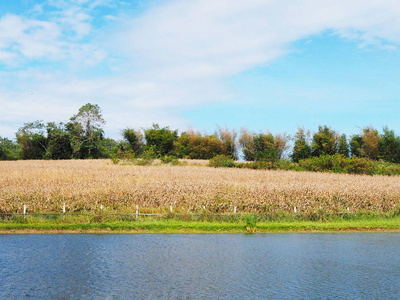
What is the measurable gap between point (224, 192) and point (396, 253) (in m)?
13.0

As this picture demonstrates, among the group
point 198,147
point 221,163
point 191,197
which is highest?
point 198,147

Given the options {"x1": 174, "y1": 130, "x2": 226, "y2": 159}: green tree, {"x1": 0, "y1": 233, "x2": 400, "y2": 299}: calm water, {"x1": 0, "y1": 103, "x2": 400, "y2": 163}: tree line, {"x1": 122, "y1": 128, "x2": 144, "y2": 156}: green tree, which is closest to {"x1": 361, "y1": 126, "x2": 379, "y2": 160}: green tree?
{"x1": 0, "y1": 103, "x2": 400, "y2": 163}: tree line

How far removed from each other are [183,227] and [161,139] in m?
54.0

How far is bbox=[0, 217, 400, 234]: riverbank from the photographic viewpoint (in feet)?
76.6

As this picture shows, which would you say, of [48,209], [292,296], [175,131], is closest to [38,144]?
[175,131]

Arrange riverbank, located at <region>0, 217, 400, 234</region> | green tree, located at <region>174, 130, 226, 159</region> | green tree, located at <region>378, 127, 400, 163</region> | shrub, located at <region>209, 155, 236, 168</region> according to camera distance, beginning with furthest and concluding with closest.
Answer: green tree, located at <region>174, 130, 226, 159</region> < green tree, located at <region>378, 127, 400, 163</region> < shrub, located at <region>209, 155, 236, 168</region> < riverbank, located at <region>0, 217, 400, 234</region>

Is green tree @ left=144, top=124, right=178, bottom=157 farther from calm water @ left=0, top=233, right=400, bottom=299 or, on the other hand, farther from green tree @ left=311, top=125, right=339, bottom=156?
calm water @ left=0, top=233, right=400, bottom=299

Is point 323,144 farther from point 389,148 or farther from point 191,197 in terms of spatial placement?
point 191,197

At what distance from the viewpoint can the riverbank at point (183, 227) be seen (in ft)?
76.6

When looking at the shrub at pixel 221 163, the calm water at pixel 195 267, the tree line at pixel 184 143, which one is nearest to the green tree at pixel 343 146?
the tree line at pixel 184 143

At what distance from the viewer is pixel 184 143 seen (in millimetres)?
79500

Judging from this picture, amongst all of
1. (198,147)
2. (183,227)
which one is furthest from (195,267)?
(198,147)

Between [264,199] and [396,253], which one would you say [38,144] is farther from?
[396,253]

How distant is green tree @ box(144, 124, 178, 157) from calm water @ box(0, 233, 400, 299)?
55.4 meters
